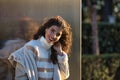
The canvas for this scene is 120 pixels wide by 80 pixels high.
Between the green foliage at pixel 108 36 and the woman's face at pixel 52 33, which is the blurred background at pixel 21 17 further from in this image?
the green foliage at pixel 108 36

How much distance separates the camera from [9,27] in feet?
14.1

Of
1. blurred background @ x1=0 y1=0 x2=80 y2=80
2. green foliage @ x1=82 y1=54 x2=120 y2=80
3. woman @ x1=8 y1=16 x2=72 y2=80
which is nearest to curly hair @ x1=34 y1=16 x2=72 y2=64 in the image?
woman @ x1=8 y1=16 x2=72 y2=80

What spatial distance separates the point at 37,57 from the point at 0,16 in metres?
0.65

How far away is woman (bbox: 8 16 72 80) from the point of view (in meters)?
3.86

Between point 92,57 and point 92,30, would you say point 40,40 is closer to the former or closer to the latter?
point 92,57

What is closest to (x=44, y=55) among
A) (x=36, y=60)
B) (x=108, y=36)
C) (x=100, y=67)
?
(x=36, y=60)

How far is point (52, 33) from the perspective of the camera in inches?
153

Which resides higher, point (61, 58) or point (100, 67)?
point (61, 58)

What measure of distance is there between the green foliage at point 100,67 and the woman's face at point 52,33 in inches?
210

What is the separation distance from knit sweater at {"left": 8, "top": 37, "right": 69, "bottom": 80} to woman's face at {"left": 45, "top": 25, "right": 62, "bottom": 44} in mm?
54

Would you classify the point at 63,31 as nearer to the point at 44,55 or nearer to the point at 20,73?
the point at 44,55

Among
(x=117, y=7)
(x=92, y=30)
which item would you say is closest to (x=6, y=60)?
(x=92, y=30)

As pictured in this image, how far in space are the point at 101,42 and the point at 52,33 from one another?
8664 mm

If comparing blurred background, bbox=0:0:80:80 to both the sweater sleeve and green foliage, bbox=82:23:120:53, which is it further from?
green foliage, bbox=82:23:120:53
